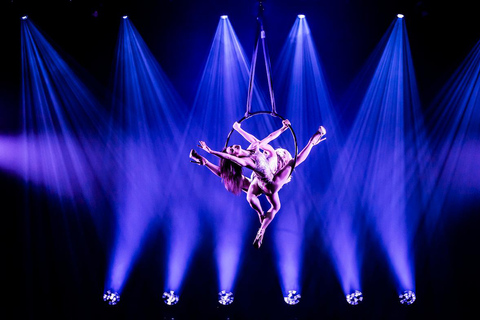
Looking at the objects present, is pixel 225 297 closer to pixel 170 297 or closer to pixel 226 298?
pixel 226 298

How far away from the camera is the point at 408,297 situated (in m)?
6.36

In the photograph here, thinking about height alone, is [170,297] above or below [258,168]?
below

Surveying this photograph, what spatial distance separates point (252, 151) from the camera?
149 inches

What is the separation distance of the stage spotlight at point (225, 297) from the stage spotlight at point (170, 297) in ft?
2.53

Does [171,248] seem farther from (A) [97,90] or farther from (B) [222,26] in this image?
(B) [222,26]

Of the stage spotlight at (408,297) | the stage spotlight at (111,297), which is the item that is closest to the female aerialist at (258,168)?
the stage spotlight at (408,297)

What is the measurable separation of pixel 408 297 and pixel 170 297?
13.3 feet

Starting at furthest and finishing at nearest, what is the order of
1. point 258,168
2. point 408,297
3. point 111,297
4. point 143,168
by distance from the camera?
point 143,168 < point 111,297 < point 408,297 < point 258,168

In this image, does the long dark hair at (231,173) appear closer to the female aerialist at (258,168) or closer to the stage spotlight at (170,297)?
the female aerialist at (258,168)

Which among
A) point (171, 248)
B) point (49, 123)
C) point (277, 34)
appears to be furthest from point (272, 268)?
point (49, 123)

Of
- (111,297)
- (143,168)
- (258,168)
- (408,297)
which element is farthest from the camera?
(143,168)

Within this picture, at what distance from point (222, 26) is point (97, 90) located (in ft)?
7.87

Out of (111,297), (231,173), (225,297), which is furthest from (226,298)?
(231,173)

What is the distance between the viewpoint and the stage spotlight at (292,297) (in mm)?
6586
